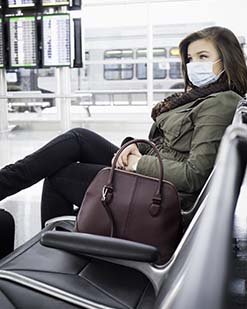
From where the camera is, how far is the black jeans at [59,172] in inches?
80.9

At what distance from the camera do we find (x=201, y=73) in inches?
74.4

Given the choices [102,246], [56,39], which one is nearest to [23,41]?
[56,39]

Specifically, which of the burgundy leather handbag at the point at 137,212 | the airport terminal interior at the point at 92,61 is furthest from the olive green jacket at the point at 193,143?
the airport terminal interior at the point at 92,61

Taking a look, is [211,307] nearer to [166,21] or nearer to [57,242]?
[57,242]

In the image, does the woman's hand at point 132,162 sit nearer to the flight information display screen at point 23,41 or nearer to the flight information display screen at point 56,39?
the flight information display screen at point 56,39

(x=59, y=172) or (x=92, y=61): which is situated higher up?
(x=92, y=61)

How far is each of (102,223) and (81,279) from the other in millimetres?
191

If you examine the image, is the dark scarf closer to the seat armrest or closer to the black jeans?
the black jeans

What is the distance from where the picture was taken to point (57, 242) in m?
1.05

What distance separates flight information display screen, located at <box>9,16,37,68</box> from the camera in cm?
→ 637

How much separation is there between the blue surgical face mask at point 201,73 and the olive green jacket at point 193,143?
0.65 feet

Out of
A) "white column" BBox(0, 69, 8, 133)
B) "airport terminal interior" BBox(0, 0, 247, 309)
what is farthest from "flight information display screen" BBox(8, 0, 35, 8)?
"white column" BBox(0, 69, 8, 133)

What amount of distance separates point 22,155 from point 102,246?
16.0 feet

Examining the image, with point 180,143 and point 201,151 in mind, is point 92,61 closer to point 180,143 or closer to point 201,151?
point 180,143
